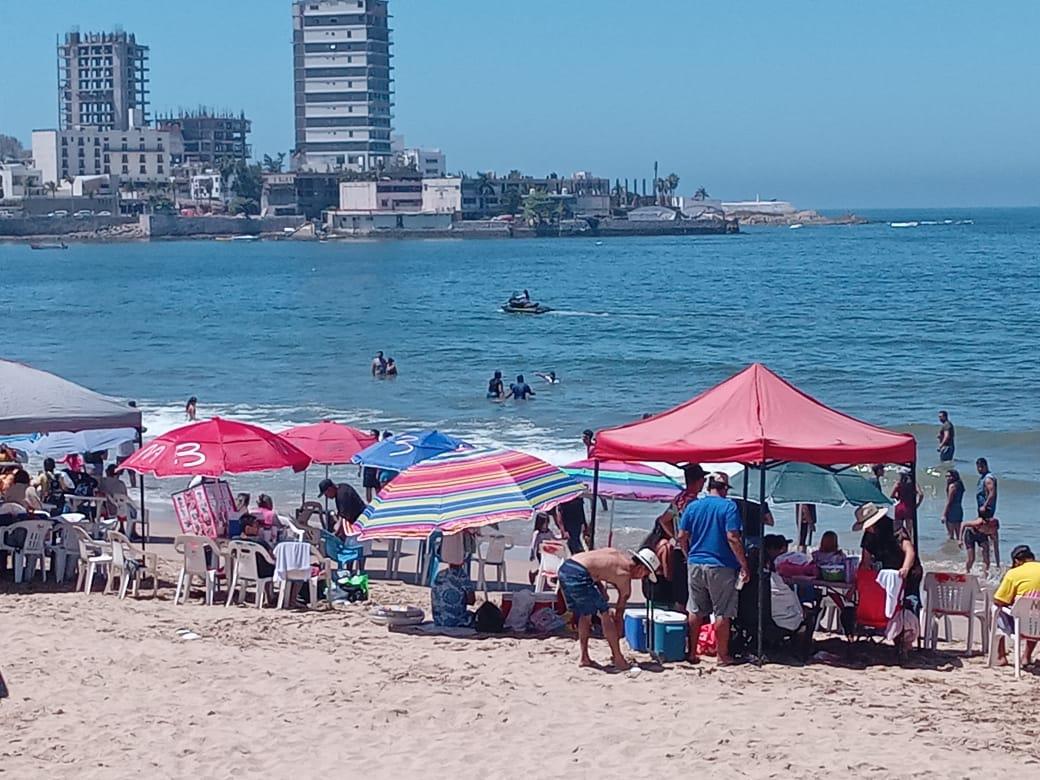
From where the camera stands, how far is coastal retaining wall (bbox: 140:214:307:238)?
183 meters

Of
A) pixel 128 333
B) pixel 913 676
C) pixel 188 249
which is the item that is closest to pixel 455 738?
pixel 913 676

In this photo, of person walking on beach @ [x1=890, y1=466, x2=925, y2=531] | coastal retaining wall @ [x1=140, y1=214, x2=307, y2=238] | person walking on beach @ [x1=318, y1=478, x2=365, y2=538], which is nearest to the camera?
person walking on beach @ [x1=890, y1=466, x2=925, y2=531]

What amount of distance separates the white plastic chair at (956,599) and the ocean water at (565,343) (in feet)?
20.7

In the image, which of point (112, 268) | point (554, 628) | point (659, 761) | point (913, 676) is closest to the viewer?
point (659, 761)

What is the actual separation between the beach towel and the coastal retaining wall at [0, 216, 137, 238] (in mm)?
178726

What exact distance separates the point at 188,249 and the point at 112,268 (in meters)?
43.6

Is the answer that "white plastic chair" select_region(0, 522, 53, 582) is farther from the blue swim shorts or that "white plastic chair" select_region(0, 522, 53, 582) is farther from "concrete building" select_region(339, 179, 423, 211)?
"concrete building" select_region(339, 179, 423, 211)

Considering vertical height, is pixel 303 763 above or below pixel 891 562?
below

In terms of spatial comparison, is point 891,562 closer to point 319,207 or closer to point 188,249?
point 188,249

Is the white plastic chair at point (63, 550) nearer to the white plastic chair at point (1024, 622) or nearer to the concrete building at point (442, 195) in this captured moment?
the white plastic chair at point (1024, 622)

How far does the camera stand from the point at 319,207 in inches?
7456

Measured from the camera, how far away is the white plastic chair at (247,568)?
12.2 m

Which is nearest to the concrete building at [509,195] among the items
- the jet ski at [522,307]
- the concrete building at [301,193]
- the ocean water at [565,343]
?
A: the concrete building at [301,193]

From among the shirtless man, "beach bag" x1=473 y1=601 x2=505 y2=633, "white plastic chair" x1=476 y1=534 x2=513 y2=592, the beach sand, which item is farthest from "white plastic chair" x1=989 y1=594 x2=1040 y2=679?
"white plastic chair" x1=476 y1=534 x2=513 y2=592
